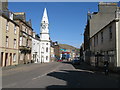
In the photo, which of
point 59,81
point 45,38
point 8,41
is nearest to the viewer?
point 59,81

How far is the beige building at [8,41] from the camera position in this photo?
27391 millimetres

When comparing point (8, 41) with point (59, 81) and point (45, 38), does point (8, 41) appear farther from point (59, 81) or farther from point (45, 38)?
point (45, 38)

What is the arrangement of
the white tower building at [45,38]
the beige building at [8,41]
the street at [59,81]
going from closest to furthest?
the street at [59,81] < the beige building at [8,41] < the white tower building at [45,38]

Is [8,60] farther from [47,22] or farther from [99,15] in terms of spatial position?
[47,22]

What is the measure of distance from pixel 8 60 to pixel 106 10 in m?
25.9

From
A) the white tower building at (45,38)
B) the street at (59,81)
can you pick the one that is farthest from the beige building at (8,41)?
the white tower building at (45,38)

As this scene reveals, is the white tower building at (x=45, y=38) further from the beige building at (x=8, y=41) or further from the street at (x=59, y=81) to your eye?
the street at (x=59, y=81)

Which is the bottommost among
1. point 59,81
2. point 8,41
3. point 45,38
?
point 59,81

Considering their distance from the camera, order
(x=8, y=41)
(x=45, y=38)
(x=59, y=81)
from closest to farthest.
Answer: (x=59, y=81) < (x=8, y=41) < (x=45, y=38)

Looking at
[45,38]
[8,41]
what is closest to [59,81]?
[8,41]

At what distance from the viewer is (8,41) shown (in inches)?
1184

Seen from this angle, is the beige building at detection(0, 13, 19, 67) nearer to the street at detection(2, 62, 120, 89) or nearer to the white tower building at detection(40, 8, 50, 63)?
the street at detection(2, 62, 120, 89)

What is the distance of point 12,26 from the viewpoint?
32.1 metres

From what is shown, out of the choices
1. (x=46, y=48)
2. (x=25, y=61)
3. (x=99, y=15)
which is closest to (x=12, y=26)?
(x=25, y=61)
